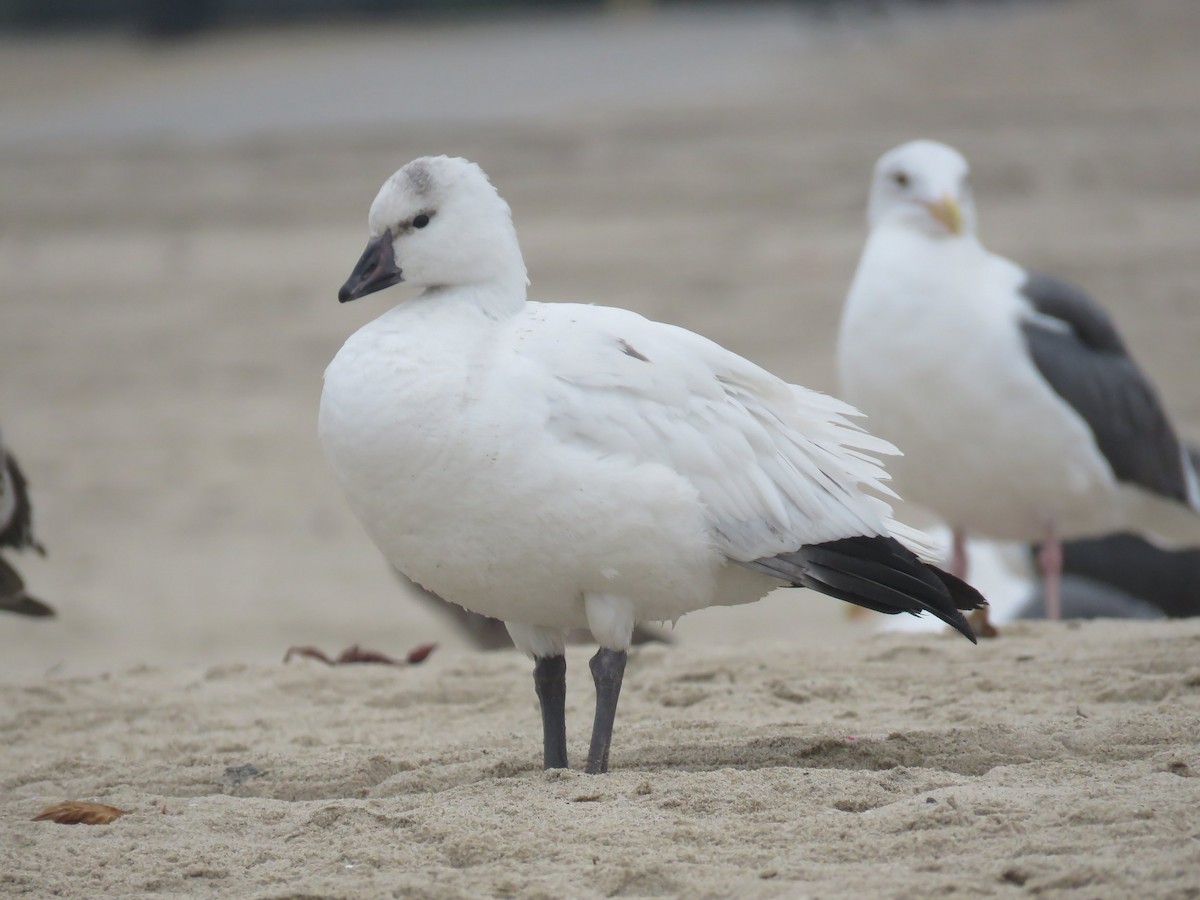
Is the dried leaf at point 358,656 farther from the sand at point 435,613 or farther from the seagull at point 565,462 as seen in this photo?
the seagull at point 565,462

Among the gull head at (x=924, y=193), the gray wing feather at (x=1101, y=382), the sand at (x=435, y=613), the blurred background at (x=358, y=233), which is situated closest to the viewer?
the sand at (x=435, y=613)

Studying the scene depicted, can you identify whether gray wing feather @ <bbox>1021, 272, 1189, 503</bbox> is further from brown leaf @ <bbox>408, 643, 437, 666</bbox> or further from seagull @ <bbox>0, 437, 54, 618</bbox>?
seagull @ <bbox>0, 437, 54, 618</bbox>

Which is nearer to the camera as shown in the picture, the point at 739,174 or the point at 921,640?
the point at 921,640

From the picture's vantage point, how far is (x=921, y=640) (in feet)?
17.3

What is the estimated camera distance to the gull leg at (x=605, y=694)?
12.3 ft

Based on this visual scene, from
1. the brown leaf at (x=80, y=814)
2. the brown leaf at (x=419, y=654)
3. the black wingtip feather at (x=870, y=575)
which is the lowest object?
the brown leaf at (x=419, y=654)

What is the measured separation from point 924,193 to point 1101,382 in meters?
0.97

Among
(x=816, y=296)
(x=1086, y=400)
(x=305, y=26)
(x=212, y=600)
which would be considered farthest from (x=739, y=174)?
(x=305, y=26)

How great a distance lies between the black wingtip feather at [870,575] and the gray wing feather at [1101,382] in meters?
2.45

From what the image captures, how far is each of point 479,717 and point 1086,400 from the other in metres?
2.78

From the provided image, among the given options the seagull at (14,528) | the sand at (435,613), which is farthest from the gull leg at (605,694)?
the seagull at (14,528)

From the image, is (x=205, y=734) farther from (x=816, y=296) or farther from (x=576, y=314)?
(x=816, y=296)

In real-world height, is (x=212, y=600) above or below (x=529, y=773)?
below

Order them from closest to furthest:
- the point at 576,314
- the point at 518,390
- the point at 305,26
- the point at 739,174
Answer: the point at 518,390, the point at 576,314, the point at 739,174, the point at 305,26
